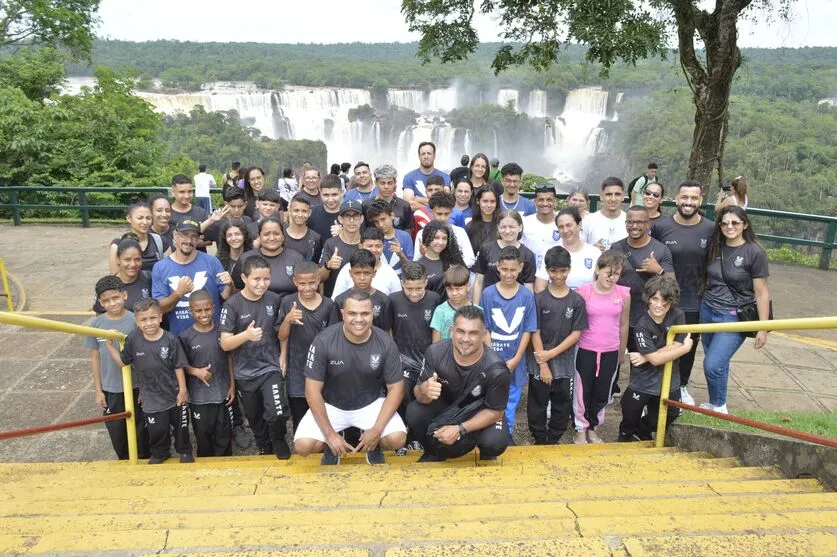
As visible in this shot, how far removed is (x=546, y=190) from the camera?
18.4 feet

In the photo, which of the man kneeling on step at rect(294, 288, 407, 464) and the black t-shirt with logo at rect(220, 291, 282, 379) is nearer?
the man kneeling on step at rect(294, 288, 407, 464)

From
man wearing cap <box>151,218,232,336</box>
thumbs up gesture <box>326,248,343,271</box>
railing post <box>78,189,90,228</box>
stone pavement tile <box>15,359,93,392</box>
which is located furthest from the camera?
railing post <box>78,189,90,228</box>

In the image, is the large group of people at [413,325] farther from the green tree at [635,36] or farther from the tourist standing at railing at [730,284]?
the green tree at [635,36]

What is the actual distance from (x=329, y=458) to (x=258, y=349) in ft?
3.17

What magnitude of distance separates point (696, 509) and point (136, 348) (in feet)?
11.8

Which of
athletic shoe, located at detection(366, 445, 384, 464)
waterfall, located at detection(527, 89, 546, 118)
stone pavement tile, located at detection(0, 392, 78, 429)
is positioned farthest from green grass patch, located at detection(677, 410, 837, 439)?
waterfall, located at detection(527, 89, 546, 118)

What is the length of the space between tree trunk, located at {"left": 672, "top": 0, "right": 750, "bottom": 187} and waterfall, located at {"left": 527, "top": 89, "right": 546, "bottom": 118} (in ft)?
257

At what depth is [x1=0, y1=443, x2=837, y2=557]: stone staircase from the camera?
2.40 m

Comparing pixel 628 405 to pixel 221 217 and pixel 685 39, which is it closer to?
pixel 221 217

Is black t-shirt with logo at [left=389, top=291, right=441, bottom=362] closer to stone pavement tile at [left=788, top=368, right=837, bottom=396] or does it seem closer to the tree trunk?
stone pavement tile at [left=788, top=368, right=837, bottom=396]

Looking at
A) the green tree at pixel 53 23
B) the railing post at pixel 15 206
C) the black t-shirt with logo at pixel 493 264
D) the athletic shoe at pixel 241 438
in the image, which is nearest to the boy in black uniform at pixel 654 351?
the black t-shirt with logo at pixel 493 264

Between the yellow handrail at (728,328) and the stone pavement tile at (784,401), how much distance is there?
5.12ft

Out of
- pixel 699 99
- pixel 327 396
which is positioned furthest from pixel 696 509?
pixel 699 99

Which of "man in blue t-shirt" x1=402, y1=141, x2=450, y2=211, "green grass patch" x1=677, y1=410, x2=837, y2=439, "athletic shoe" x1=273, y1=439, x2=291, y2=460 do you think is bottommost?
"athletic shoe" x1=273, y1=439, x2=291, y2=460
